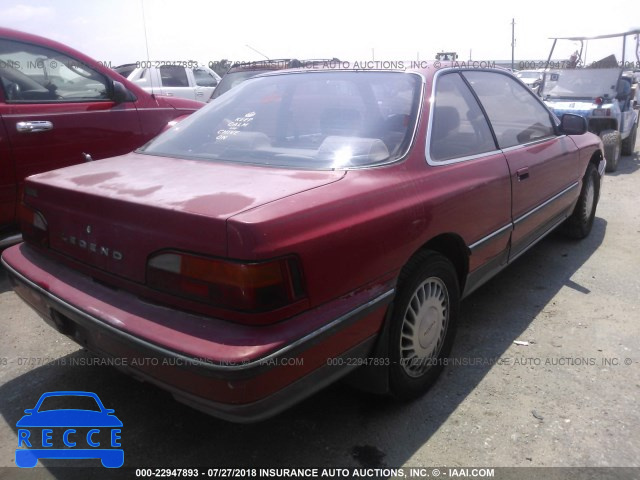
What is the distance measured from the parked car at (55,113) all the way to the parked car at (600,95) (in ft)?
21.9

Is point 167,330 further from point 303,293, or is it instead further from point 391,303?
point 391,303

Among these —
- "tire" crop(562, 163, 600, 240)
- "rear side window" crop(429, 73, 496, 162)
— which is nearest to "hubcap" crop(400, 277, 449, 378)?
"rear side window" crop(429, 73, 496, 162)

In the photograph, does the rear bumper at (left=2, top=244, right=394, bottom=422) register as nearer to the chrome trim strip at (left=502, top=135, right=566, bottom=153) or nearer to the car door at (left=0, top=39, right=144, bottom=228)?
the chrome trim strip at (left=502, top=135, right=566, bottom=153)

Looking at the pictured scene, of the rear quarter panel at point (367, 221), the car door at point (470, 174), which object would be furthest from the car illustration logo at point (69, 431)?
the car door at point (470, 174)

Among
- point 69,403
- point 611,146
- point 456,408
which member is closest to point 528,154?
point 456,408

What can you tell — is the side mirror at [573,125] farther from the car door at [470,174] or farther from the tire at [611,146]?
the tire at [611,146]

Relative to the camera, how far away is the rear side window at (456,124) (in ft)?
8.36

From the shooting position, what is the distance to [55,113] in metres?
3.98

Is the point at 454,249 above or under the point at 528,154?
under

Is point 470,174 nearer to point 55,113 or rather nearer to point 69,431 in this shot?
point 69,431

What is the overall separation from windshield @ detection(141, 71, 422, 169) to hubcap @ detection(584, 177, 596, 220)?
2.80 m

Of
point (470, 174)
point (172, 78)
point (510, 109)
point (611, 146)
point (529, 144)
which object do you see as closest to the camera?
point (470, 174)

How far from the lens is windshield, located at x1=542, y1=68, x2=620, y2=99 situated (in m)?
8.90

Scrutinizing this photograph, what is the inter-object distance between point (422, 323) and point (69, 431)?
5.43 ft
